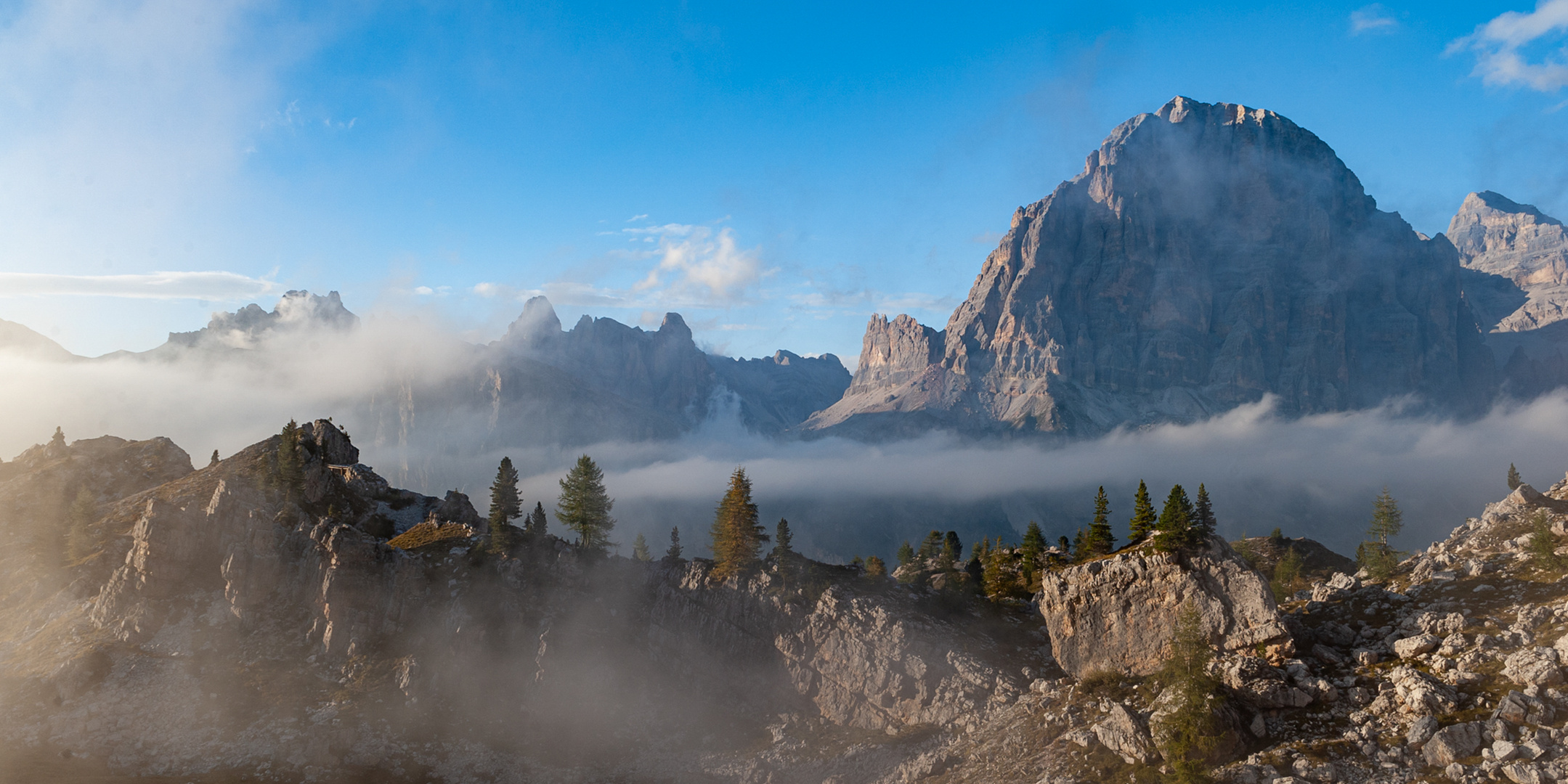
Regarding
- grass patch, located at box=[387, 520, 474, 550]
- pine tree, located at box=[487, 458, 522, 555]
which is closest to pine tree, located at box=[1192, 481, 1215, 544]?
pine tree, located at box=[487, 458, 522, 555]

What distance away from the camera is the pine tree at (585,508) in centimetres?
9956

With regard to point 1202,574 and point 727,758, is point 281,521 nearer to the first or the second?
point 727,758

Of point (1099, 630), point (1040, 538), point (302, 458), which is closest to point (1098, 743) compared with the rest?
point (1099, 630)

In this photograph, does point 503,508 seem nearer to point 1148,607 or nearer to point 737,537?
point 737,537

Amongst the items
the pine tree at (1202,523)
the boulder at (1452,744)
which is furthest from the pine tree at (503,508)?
the boulder at (1452,744)

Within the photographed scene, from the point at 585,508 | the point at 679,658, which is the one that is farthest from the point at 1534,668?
the point at 585,508

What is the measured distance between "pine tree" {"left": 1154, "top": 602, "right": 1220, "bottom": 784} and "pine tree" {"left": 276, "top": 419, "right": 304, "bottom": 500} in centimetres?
10878

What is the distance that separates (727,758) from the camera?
75438mm

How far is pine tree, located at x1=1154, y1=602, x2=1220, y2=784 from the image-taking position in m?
51.5

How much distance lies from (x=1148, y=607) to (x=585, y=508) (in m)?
71.7

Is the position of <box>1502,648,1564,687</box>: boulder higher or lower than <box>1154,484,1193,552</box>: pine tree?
lower

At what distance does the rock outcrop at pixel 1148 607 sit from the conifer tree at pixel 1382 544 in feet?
99.3

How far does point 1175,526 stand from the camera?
68688 millimetres

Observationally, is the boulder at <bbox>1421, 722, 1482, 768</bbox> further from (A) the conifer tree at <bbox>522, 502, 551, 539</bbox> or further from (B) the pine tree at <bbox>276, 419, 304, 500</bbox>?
(B) the pine tree at <bbox>276, 419, 304, 500</bbox>
